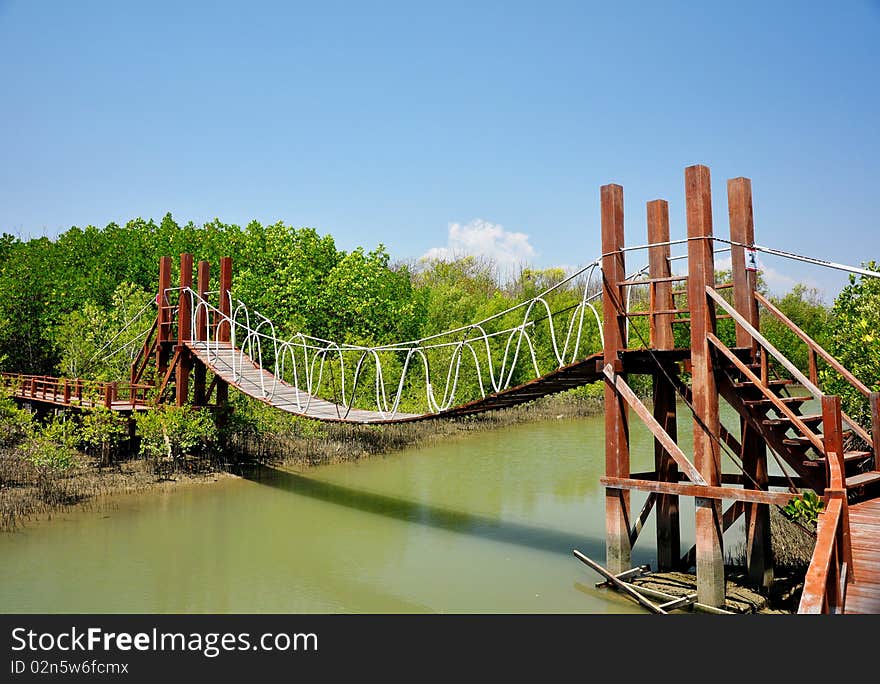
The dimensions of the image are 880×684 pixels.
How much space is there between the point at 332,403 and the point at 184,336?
3437 mm

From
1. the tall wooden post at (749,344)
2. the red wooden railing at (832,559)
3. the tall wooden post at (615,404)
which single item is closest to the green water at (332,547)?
the tall wooden post at (615,404)

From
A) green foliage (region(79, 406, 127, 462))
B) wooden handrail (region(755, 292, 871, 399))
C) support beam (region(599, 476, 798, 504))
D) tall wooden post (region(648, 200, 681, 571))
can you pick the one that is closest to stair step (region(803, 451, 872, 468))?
support beam (region(599, 476, 798, 504))

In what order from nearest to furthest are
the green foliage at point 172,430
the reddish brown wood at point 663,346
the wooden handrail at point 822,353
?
the wooden handrail at point 822,353 < the reddish brown wood at point 663,346 < the green foliage at point 172,430

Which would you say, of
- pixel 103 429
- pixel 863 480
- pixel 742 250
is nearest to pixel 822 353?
pixel 742 250

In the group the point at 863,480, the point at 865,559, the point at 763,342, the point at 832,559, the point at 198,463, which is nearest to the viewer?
the point at 832,559

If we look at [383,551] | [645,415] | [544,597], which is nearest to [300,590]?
[383,551]

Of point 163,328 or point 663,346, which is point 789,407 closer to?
point 663,346

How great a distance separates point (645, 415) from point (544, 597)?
1.90 metres

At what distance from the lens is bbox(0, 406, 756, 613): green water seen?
22.7ft

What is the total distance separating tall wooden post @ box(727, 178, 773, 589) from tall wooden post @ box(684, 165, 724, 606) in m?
0.42

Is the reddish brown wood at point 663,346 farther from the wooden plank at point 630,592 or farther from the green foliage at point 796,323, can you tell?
the green foliage at point 796,323

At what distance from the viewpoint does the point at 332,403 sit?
36.4 ft

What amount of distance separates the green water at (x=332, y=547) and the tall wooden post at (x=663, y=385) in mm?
712

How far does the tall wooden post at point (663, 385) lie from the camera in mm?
6750
